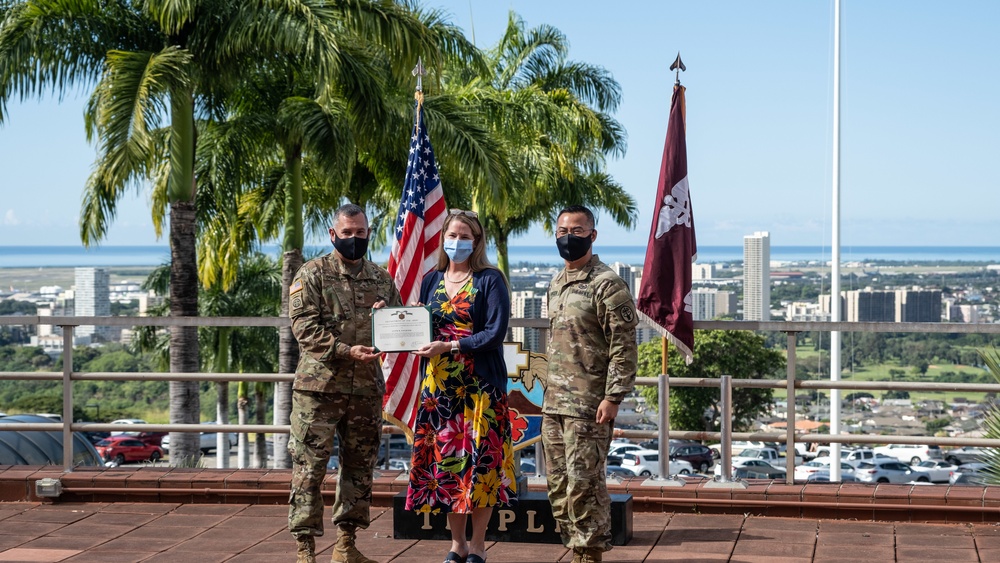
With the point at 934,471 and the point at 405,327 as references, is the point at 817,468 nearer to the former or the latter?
the point at 934,471

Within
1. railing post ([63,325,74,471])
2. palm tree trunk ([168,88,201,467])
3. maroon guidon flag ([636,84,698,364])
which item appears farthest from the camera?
palm tree trunk ([168,88,201,467])

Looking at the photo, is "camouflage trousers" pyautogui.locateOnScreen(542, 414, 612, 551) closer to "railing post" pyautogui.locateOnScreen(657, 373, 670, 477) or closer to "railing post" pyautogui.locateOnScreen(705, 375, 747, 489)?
"railing post" pyautogui.locateOnScreen(657, 373, 670, 477)

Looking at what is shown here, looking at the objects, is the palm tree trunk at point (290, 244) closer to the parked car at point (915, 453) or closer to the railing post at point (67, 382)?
the railing post at point (67, 382)

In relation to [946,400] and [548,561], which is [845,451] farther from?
[548,561]

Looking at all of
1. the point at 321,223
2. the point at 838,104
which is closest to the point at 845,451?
the point at 838,104

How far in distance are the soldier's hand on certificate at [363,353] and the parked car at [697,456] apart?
4285cm

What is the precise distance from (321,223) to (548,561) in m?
20.1

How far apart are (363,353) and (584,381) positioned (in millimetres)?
1089

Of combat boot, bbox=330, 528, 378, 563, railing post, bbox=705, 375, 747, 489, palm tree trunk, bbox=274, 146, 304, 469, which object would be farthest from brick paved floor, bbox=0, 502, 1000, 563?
palm tree trunk, bbox=274, 146, 304, 469

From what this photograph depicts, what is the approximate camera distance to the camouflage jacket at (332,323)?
547 cm

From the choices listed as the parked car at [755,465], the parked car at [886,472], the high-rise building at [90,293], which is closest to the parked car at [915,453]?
the parked car at [886,472]

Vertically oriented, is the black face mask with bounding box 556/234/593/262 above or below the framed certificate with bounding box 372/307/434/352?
above

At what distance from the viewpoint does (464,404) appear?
5.52 meters

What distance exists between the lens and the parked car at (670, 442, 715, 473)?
4772cm
